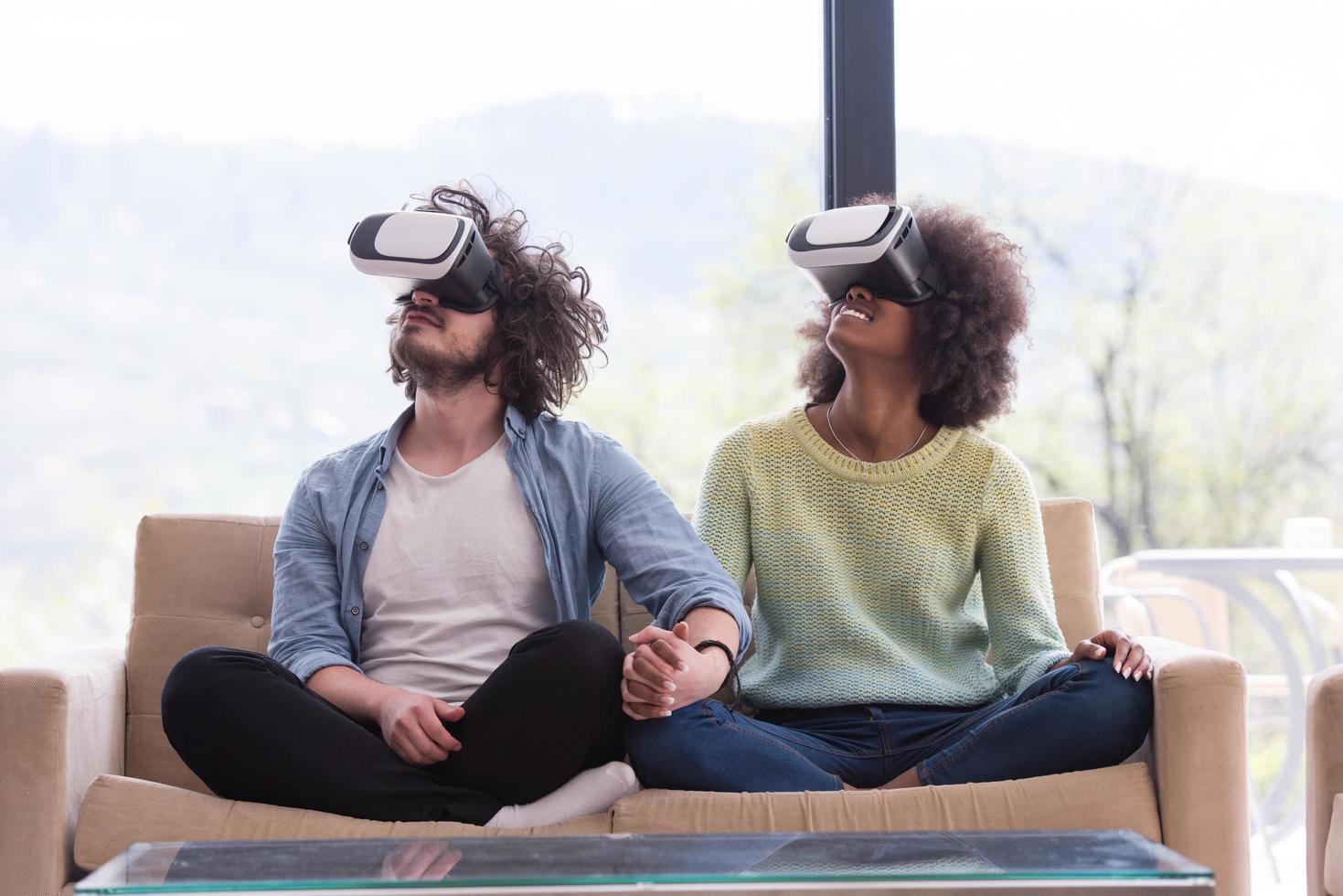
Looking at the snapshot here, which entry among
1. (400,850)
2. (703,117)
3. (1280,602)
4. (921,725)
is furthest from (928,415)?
(1280,602)

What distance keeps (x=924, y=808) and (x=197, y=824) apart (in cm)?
89

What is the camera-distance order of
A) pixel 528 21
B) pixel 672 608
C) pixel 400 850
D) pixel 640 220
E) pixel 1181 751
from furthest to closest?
pixel 640 220 → pixel 528 21 → pixel 672 608 → pixel 1181 751 → pixel 400 850

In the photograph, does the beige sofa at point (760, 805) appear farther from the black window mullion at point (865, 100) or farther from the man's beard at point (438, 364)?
the black window mullion at point (865, 100)

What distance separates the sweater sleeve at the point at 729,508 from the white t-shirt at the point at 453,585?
287 millimetres

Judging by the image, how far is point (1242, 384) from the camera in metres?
3.00

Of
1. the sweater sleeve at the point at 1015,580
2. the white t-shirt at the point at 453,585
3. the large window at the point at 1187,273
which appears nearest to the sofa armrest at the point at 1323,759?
the sweater sleeve at the point at 1015,580

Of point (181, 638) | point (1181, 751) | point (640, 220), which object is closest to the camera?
point (1181, 751)

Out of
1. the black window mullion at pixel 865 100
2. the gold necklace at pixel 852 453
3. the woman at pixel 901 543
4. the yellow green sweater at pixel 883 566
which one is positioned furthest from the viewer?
the black window mullion at pixel 865 100

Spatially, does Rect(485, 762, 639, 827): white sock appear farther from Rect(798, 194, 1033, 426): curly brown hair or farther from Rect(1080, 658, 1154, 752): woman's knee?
Rect(798, 194, 1033, 426): curly brown hair

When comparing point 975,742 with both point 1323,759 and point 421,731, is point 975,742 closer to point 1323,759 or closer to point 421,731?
point 1323,759

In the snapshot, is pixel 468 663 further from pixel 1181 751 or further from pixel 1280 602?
pixel 1280 602

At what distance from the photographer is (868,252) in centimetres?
198

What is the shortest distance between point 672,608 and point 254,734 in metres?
0.57

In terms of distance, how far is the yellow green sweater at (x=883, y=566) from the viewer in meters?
1.95
